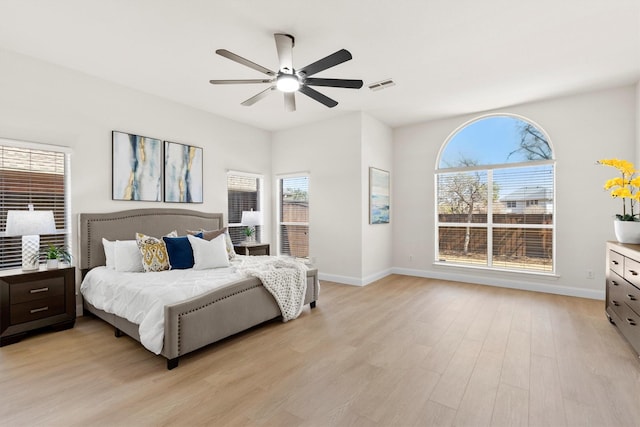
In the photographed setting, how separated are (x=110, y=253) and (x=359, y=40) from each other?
11.7 ft

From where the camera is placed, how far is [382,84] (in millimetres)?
3867

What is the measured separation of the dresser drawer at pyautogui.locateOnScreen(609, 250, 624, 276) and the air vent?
3.02 m

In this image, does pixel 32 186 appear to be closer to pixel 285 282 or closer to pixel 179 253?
A: pixel 179 253

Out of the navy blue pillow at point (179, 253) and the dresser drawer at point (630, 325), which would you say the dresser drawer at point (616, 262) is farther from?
the navy blue pillow at point (179, 253)

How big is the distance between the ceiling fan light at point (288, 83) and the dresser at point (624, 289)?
10.7 feet

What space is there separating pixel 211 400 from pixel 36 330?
7.76 ft

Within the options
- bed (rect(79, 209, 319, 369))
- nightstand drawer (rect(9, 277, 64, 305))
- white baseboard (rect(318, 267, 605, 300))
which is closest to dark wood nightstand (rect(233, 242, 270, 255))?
bed (rect(79, 209, 319, 369))

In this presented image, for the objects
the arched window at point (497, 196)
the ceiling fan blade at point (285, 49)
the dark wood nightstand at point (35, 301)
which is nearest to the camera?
the ceiling fan blade at point (285, 49)

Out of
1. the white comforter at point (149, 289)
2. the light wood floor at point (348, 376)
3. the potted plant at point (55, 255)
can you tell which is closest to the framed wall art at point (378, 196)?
the light wood floor at point (348, 376)

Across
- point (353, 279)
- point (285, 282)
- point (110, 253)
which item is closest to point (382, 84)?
point (285, 282)

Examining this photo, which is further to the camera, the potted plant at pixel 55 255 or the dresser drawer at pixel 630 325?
the potted plant at pixel 55 255

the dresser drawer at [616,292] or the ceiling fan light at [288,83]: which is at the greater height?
the ceiling fan light at [288,83]

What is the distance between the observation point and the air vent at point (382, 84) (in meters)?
3.79

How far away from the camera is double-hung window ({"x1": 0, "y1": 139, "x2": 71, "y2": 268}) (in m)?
3.09
